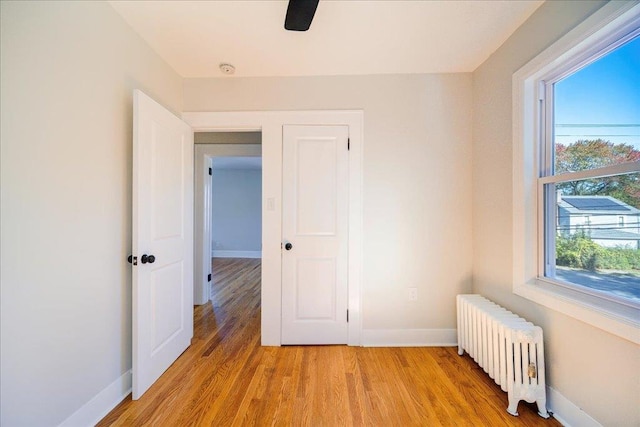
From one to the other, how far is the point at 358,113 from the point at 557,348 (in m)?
2.15

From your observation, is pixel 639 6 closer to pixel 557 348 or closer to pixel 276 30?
pixel 557 348

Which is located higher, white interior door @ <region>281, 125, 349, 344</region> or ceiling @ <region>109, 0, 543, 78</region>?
ceiling @ <region>109, 0, 543, 78</region>

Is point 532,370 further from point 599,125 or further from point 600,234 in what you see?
point 599,125

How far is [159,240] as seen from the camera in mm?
1855

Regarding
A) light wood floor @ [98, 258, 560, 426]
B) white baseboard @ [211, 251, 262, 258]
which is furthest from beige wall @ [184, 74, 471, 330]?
white baseboard @ [211, 251, 262, 258]

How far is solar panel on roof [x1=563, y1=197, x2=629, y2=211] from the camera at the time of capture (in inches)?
50.6

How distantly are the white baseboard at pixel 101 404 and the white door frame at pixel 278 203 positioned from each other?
100 cm

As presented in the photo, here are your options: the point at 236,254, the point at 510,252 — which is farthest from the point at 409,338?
the point at 236,254

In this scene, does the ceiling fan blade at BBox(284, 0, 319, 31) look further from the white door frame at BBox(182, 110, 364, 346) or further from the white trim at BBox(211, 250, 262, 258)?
the white trim at BBox(211, 250, 262, 258)

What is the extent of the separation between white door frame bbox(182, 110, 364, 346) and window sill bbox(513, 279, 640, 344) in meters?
1.23

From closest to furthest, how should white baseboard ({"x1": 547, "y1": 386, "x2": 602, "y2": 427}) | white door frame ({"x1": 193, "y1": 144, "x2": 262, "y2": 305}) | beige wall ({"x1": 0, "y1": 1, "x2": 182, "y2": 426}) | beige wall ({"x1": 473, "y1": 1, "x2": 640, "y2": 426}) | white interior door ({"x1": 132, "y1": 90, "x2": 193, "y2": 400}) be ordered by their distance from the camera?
beige wall ({"x1": 0, "y1": 1, "x2": 182, "y2": 426}) < beige wall ({"x1": 473, "y1": 1, "x2": 640, "y2": 426}) < white baseboard ({"x1": 547, "y1": 386, "x2": 602, "y2": 427}) < white interior door ({"x1": 132, "y1": 90, "x2": 193, "y2": 400}) < white door frame ({"x1": 193, "y1": 144, "x2": 262, "y2": 305})

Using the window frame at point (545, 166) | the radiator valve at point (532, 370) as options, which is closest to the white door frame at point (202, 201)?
the window frame at point (545, 166)

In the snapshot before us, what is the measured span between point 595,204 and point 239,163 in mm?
6044

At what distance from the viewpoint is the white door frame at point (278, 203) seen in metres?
2.30
